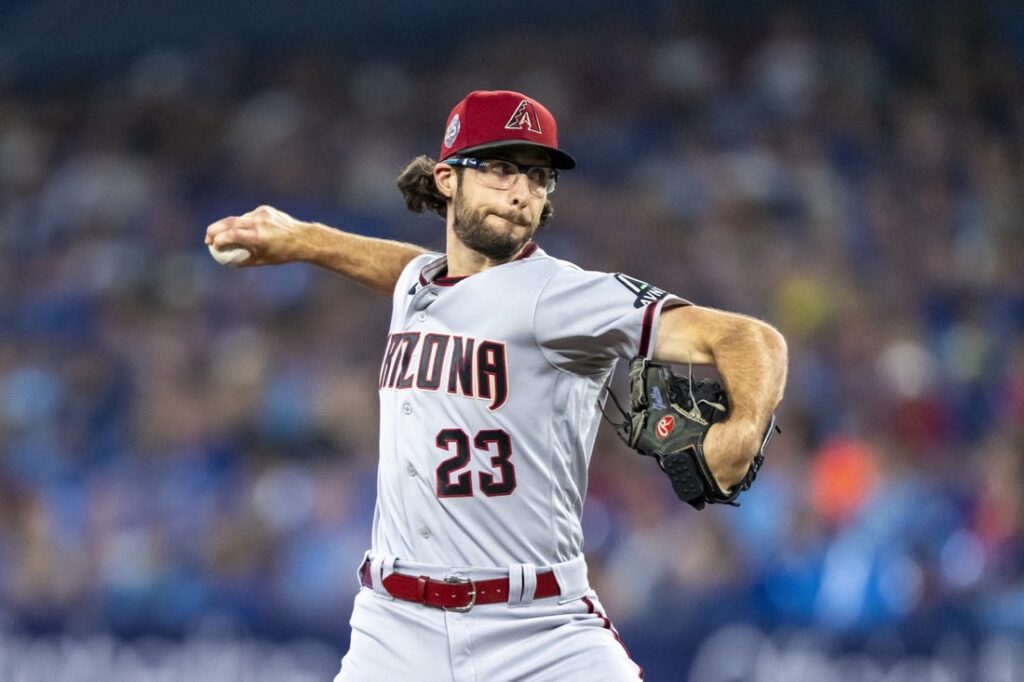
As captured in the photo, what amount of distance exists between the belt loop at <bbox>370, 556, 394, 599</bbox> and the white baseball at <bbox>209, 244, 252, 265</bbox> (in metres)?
1.00

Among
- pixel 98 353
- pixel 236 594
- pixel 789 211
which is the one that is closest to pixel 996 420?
pixel 789 211

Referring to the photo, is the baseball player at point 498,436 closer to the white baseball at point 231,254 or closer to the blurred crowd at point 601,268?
the white baseball at point 231,254

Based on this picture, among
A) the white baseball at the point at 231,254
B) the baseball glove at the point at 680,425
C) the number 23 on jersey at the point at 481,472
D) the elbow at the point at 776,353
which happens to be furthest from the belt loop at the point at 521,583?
the white baseball at the point at 231,254

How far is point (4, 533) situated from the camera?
790 cm

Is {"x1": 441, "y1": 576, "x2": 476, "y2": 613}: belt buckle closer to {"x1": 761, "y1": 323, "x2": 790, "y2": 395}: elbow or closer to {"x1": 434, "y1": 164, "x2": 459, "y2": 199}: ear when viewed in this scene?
{"x1": 761, "y1": 323, "x2": 790, "y2": 395}: elbow

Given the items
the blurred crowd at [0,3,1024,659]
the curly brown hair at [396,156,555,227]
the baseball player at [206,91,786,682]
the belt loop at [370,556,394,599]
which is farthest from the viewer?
the blurred crowd at [0,3,1024,659]

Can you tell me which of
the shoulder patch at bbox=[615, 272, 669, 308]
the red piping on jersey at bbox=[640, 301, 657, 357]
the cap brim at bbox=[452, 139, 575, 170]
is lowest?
the red piping on jersey at bbox=[640, 301, 657, 357]

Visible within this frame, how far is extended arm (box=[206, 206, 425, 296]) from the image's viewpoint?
371 centimetres

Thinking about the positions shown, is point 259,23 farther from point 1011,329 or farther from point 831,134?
point 1011,329

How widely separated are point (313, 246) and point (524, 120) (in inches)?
36.4

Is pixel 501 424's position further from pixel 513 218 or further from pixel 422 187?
pixel 422 187

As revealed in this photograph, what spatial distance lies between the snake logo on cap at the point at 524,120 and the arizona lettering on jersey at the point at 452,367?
0.53m

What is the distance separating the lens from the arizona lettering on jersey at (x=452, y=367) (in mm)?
3115

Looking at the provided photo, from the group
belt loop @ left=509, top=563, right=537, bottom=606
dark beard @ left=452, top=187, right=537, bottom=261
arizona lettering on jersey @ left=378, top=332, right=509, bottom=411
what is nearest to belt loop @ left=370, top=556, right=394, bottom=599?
belt loop @ left=509, top=563, right=537, bottom=606
